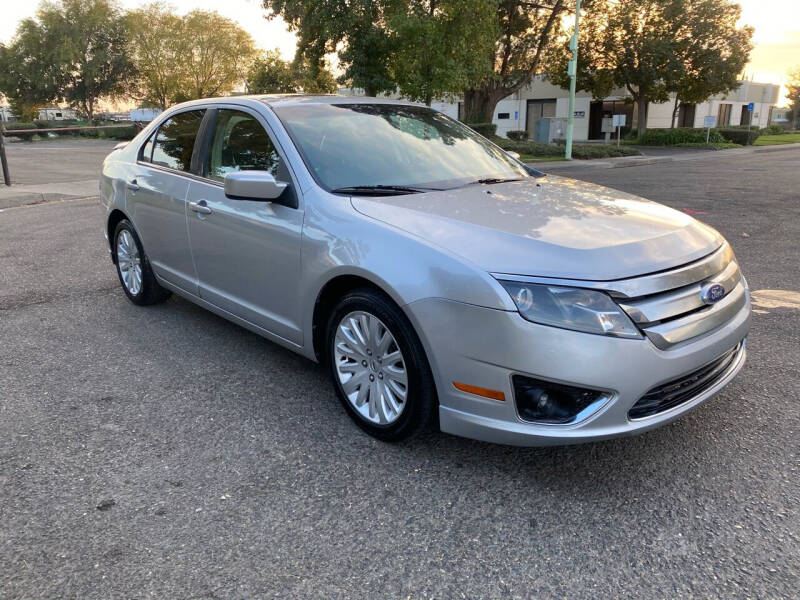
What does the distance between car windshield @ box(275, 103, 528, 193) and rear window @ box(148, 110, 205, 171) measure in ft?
3.01

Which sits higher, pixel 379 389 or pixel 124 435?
pixel 379 389

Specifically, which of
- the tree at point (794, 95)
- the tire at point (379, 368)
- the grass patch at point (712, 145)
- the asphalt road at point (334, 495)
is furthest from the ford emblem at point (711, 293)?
the tree at point (794, 95)

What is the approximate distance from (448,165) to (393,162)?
1.20 feet

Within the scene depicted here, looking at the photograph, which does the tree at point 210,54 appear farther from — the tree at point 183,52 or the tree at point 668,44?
the tree at point 668,44

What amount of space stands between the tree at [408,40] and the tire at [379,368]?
15.7 m

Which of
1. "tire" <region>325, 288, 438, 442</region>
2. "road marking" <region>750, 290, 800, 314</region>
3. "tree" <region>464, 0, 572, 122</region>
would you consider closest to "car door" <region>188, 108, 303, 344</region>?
"tire" <region>325, 288, 438, 442</region>

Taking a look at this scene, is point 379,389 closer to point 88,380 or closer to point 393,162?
point 393,162

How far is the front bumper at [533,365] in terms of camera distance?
2381 mm

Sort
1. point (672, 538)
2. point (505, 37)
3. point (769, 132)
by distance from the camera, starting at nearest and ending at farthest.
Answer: point (672, 538) < point (505, 37) < point (769, 132)

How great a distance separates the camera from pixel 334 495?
2.70m

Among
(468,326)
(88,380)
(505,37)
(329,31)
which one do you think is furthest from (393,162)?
(505,37)

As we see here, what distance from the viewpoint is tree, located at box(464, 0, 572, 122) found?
29.9 m

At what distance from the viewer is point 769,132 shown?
183ft

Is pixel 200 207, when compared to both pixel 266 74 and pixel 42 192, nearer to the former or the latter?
pixel 42 192
